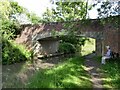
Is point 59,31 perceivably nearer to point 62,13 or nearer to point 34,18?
point 62,13

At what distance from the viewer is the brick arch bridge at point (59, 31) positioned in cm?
2181

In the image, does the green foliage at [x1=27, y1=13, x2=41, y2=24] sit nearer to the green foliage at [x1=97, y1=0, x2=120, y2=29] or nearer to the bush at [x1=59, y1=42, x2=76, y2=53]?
the bush at [x1=59, y1=42, x2=76, y2=53]

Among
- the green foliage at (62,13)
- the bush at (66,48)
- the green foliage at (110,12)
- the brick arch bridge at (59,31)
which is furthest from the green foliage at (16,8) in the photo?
the green foliage at (110,12)

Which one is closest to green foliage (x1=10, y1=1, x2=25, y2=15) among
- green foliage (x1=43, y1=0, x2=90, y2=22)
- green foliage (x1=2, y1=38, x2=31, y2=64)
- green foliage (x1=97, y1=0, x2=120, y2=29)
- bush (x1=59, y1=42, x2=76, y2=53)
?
green foliage (x1=43, y1=0, x2=90, y2=22)

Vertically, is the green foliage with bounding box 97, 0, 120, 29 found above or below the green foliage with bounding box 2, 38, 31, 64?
above

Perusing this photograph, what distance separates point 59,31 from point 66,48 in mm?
→ 12893

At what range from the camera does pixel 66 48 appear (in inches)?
1535

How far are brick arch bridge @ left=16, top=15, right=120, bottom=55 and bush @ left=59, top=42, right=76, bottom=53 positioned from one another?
2.58 metres

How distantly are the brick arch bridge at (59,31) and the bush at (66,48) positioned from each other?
2.58 meters

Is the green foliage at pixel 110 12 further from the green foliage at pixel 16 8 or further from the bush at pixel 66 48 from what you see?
the bush at pixel 66 48

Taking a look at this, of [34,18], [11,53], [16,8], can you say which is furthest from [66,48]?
[11,53]

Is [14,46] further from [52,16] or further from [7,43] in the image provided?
[52,16]

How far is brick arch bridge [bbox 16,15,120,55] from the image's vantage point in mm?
21806

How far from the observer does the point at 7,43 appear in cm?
2417
